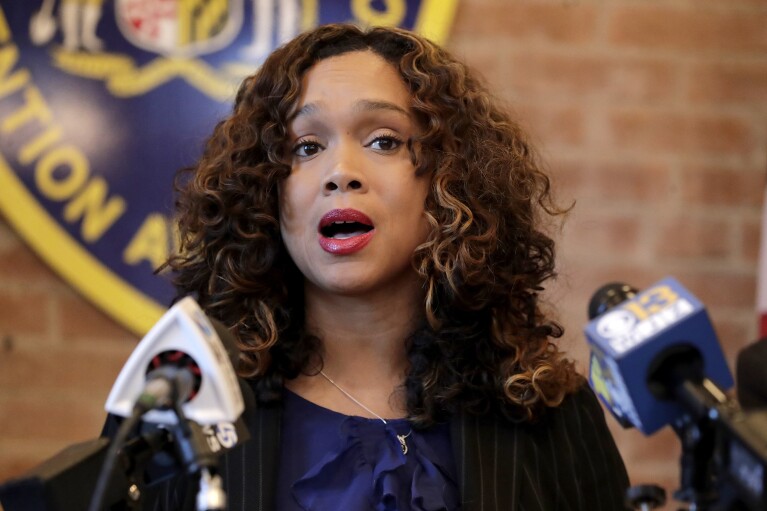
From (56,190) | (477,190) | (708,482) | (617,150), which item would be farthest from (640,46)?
(708,482)

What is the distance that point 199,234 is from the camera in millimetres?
1632

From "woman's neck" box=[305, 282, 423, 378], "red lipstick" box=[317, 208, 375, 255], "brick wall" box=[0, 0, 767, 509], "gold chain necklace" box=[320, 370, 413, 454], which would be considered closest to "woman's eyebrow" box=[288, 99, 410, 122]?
"red lipstick" box=[317, 208, 375, 255]

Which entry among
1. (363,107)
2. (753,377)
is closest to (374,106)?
(363,107)

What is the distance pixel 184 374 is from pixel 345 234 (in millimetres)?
628

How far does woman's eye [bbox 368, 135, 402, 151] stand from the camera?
1.55 m

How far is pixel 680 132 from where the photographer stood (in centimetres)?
225

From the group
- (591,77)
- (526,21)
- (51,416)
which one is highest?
(526,21)

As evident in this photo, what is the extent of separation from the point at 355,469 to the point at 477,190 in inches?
18.1

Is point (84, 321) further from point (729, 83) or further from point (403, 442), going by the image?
point (729, 83)

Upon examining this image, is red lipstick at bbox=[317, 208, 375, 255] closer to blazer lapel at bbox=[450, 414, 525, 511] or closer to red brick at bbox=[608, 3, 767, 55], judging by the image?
blazer lapel at bbox=[450, 414, 525, 511]

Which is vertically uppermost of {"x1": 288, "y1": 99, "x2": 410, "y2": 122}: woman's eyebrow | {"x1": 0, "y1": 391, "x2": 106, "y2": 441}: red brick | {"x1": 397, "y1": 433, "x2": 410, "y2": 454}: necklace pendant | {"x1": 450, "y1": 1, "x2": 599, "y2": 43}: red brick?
{"x1": 450, "y1": 1, "x2": 599, "y2": 43}: red brick

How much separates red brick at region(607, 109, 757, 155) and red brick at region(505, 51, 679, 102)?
0.14 feet

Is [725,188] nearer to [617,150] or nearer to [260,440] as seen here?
[617,150]

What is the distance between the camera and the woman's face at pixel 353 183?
1.50 m
